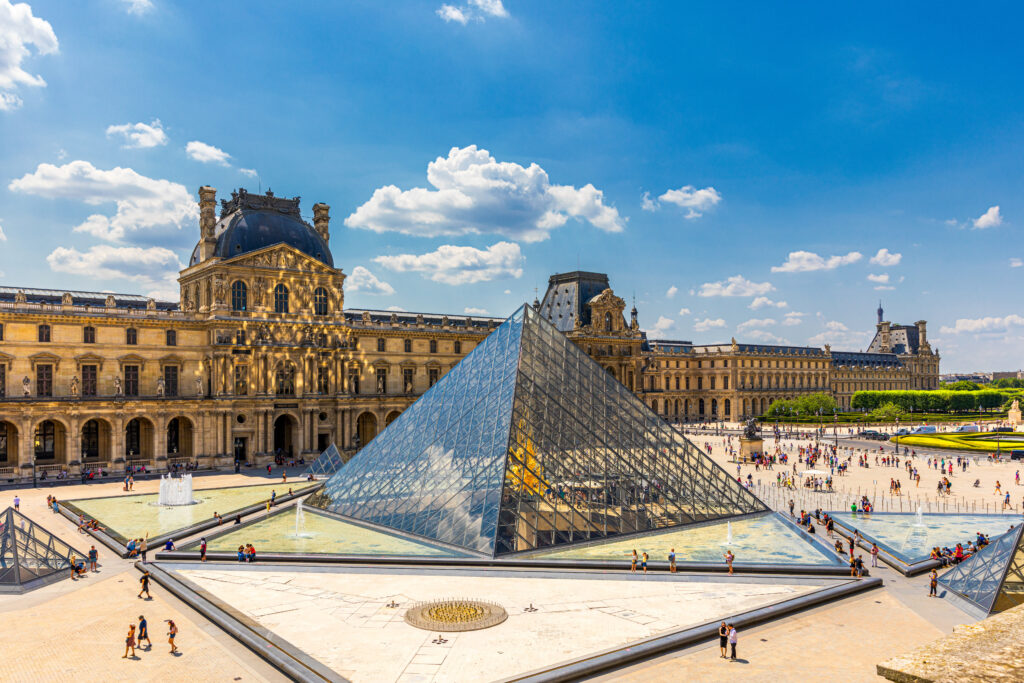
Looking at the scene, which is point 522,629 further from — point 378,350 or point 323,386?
point 378,350

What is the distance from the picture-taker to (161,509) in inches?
Answer: 1243

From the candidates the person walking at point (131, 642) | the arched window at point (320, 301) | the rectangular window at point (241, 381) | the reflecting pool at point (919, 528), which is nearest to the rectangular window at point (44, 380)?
the rectangular window at point (241, 381)

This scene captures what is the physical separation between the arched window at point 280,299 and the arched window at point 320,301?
78.5 inches

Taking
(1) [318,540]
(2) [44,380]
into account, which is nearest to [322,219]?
(2) [44,380]

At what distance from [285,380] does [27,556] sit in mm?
28593

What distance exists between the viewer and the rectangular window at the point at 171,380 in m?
45.8

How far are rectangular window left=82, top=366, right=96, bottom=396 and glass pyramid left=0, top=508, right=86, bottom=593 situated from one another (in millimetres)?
23283

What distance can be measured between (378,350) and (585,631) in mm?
41815

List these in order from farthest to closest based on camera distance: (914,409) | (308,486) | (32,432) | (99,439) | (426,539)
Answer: (914,409) < (99,439) < (32,432) < (308,486) < (426,539)

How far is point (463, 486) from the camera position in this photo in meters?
24.6

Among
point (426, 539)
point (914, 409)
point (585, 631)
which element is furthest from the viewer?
point (914, 409)

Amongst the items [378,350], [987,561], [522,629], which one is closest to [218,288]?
[378,350]

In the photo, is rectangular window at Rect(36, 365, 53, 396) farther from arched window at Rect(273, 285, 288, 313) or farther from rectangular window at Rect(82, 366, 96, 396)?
arched window at Rect(273, 285, 288, 313)

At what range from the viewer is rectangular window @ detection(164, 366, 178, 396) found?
1805 inches
